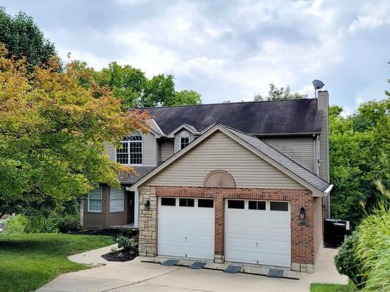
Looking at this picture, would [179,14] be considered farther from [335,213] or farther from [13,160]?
[335,213]

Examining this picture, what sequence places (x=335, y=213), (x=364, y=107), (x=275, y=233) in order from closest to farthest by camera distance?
(x=275, y=233) < (x=364, y=107) < (x=335, y=213)

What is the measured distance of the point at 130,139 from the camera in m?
23.9

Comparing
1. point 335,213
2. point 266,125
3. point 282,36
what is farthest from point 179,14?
point 335,213

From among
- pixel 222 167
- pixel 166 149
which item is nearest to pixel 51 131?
pixel 222 167

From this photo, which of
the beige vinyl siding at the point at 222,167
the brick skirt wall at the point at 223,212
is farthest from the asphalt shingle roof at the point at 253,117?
the brick skirt wall at the point at 223,212

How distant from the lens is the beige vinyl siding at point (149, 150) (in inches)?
912

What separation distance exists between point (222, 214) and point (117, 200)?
10567 millimetres

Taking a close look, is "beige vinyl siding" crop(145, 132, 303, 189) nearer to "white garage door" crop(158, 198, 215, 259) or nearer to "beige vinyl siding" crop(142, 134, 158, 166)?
"white garage door" crop(158, 198, 215, 259)

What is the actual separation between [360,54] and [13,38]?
20.1 m

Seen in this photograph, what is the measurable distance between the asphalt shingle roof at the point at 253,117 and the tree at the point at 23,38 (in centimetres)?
846

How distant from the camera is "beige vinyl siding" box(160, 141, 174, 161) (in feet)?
76.1

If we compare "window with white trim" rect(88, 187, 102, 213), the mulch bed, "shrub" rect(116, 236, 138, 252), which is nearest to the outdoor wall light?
the mulch bed

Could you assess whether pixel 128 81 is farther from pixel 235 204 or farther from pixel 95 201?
pixel 235 204

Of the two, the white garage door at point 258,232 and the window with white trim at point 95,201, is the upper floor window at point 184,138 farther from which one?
the white garage door at point 258,232
